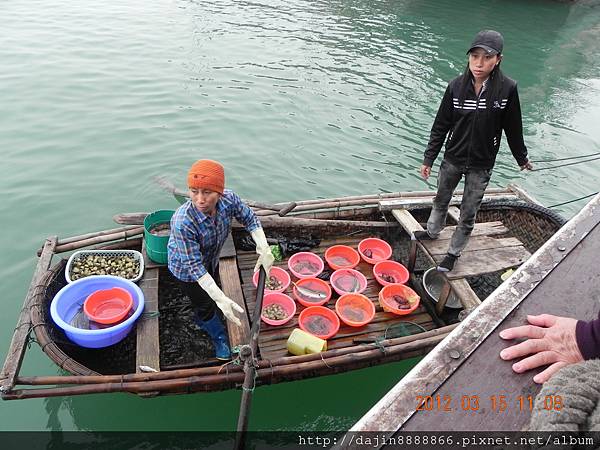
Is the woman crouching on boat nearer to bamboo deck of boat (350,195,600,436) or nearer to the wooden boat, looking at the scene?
the wooden boat

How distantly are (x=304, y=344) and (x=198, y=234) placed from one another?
179cm

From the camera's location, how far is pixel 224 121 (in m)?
10.9

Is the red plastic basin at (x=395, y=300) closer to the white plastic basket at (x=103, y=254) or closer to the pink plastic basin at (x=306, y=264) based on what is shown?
the pink plastic basin at (x=306, y=264)

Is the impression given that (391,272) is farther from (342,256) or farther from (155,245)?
(155,245)

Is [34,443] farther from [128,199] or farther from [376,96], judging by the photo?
[376,96]

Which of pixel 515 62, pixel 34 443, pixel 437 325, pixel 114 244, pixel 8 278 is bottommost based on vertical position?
pixel 34 443

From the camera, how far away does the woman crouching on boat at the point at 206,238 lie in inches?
146

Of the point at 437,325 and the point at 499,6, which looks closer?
the point at 437,325

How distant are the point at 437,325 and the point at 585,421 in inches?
160

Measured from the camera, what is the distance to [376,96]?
1309cm

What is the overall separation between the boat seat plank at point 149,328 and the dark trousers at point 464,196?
3815 millimetres

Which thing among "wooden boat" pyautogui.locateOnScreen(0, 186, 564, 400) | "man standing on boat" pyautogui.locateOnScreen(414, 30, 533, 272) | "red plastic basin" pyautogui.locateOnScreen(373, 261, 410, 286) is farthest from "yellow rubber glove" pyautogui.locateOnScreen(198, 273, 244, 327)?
"man standing on boat" pyautogui.locateOnScreen(414, 30, 533, 272)

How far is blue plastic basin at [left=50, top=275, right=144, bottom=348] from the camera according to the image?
4.25 meters

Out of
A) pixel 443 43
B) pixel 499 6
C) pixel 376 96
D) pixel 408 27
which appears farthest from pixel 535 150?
pixel 499 6
